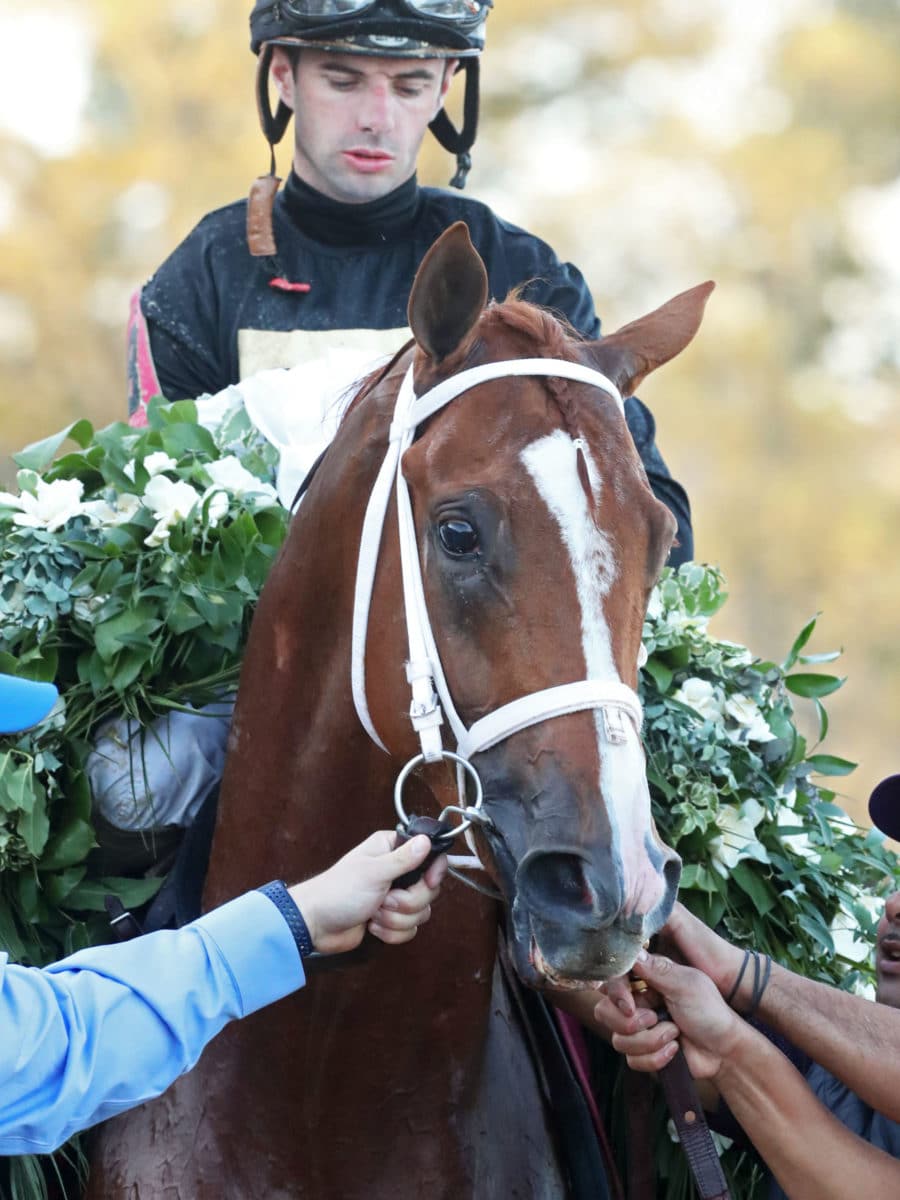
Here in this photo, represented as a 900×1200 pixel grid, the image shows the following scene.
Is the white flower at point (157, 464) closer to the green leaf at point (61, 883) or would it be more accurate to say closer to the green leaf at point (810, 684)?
the green leaf at point (61, 883)

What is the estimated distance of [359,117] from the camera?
4090 mm

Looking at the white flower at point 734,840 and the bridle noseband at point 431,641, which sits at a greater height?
the bridle noseband at point 431,641

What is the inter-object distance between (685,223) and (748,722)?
548 inches

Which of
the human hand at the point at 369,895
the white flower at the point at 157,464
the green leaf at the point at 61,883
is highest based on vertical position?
the white flower at the point at 157,464

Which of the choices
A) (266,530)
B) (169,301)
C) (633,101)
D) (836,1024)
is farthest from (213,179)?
(836,1024)

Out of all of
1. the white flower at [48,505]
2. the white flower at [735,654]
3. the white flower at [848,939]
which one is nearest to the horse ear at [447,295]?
the white flower at [48,505]

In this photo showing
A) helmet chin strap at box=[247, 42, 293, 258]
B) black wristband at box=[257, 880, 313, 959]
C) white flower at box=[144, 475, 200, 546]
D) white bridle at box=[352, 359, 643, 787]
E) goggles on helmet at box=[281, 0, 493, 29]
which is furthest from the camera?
helmet chin strap at box=[247, 42, 293, 258]

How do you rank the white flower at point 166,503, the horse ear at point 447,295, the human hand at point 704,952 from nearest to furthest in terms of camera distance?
the horse ear at point 447,295 < the human hand at point 704,952 < the white flower at point 166,503

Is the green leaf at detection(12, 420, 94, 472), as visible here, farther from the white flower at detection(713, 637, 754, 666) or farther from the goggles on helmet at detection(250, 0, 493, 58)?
the white flower at detection(713, 637, 754, 666)

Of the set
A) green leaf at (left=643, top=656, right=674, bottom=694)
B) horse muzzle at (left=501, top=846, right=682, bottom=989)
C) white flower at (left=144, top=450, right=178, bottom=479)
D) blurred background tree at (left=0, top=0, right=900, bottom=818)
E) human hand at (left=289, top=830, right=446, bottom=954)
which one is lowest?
horse muzzle at (left=501, top=846, right=682, bottom=989)

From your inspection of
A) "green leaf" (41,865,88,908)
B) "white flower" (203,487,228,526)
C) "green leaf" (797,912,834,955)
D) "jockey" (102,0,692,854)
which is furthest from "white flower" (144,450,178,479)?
"green leaf" (797,912,834,955)

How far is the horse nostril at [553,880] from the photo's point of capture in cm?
216

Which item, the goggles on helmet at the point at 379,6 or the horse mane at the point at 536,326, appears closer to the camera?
the horse mane at the point at 536,326

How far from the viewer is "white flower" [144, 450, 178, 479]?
3.30 m
